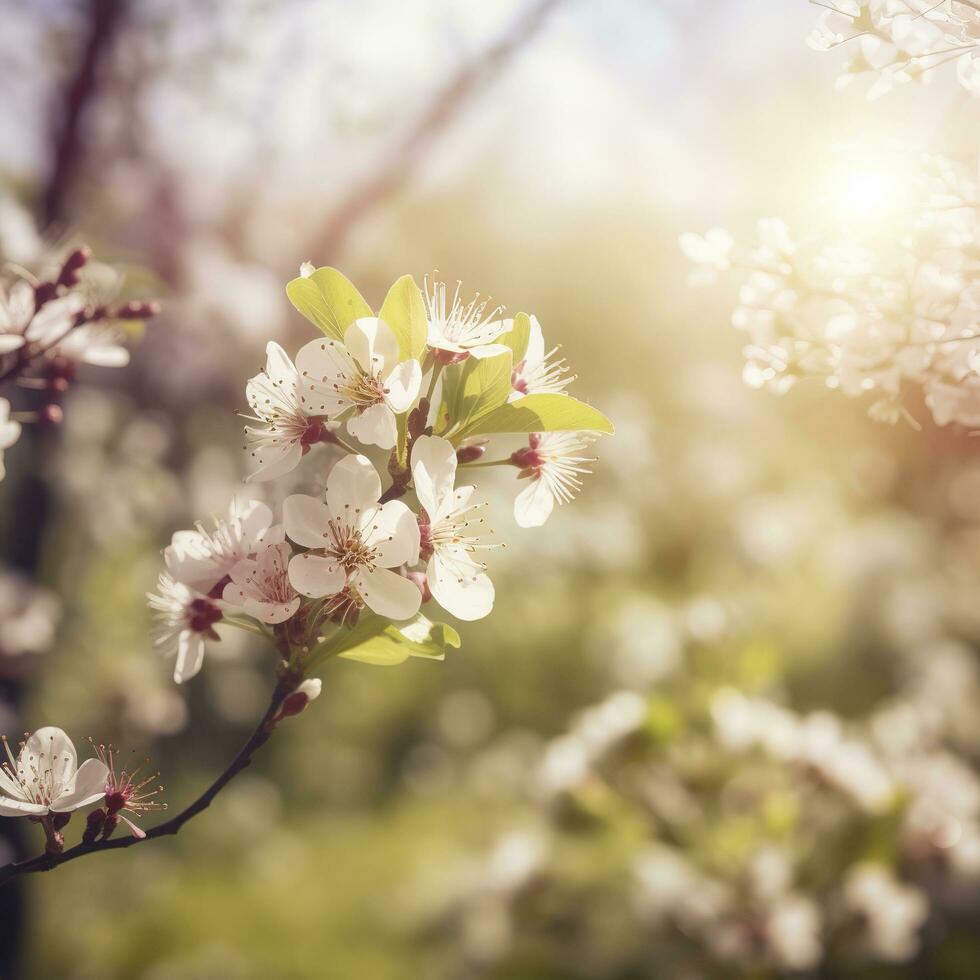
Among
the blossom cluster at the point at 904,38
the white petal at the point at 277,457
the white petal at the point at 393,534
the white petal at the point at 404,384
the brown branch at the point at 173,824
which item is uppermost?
the blossom cluster at the point at 904,38

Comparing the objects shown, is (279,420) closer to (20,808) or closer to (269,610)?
(269,610)

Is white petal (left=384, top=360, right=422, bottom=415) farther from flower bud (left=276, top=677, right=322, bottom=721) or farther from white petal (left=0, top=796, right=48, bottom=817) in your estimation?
white petal (left=0, top=796, right=48, bottom=817)

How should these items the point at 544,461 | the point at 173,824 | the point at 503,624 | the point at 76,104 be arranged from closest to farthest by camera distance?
the point at 173,824 < the point at 544,461 < the point at 76,104 < the point at 503,624

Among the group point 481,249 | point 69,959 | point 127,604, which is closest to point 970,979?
point 69,959

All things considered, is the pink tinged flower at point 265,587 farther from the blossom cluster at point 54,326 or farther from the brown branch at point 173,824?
the blossom cluster at point 54,326

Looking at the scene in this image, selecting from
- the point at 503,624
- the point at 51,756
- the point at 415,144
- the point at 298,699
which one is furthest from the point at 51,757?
the point at 503,624

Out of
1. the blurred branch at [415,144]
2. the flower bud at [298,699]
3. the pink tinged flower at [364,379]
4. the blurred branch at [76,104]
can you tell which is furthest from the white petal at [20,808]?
the blurred branch at [76,104]
